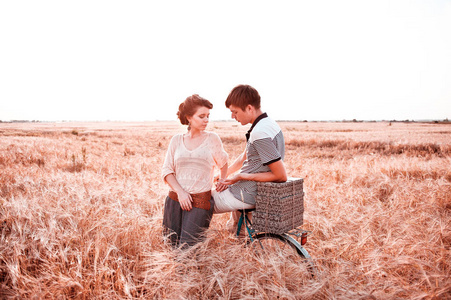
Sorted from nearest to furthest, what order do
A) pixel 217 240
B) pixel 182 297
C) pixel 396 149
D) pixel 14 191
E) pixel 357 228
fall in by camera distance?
pixel 182 297 < pixel 217 240 < pixel 357 228 < pixel 14 191 < pixel 396 149

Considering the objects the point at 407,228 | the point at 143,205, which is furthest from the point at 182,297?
the point at 407,228

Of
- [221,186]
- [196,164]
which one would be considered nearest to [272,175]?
[221,186]

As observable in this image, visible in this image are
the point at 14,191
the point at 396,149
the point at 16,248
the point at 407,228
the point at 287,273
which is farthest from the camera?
the point at 396,149

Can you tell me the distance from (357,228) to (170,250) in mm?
2794

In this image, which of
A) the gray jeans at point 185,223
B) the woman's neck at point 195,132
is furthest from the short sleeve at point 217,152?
the gray jeans at point 185,223

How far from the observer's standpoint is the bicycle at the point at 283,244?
8.16ft

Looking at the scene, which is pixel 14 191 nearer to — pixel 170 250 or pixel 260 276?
pixel 170 250

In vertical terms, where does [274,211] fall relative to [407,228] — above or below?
above

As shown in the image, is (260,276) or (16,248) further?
(16,248)

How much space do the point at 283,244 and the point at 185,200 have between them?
108 centimetres

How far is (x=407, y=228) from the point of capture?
3578mm

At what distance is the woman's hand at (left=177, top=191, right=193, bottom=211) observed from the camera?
282 centimetres

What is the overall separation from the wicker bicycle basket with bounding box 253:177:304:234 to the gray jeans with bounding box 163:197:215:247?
2.08ft

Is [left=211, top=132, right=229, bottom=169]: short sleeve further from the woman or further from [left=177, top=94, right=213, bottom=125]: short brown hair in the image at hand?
[left=177, top=94, right=213, bottom=125]: short brown hair
